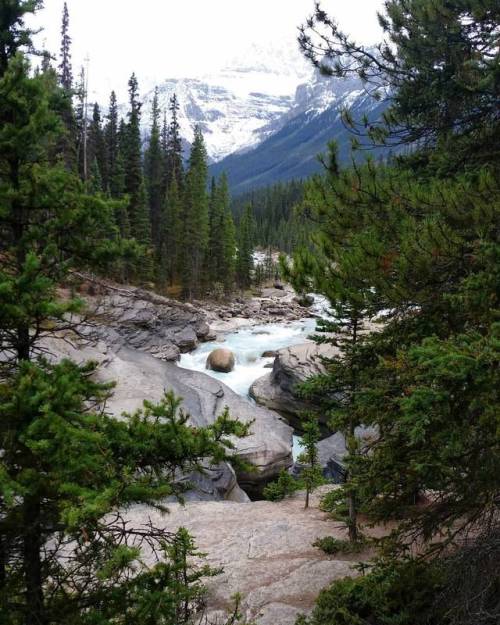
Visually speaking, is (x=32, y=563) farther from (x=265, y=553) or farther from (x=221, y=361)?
(x=221, y=361)

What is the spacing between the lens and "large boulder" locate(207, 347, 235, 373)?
31.2m

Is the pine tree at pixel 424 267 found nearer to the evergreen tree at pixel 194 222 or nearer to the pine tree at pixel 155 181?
the evergreen tree at pixel 194 222

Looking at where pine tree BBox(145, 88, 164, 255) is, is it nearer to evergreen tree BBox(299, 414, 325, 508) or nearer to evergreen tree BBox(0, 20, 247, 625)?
evergreen tree BBox(299, 414, 325, 508)

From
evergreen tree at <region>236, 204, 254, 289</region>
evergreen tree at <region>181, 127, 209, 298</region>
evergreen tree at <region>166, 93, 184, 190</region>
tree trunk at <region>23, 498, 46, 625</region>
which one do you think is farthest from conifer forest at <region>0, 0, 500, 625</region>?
evergreen tree at <region>236, 204, 254, 289</region>

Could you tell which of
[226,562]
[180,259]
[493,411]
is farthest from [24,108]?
[180,259]

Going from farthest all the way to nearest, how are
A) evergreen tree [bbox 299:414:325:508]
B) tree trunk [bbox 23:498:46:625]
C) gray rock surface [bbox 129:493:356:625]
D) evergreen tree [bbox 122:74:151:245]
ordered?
1. evergreen tree [bbox 122:74:151:245]
2. evergreen tree [bbox 299:414:325:508]
3. gray rock surface [bbox 129:493:356:625]
4. tree trunk [bbox 23:498:46:625]

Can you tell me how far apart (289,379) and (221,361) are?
6.96m

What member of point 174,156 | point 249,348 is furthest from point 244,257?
point 249,348

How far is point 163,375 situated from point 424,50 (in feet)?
59.4

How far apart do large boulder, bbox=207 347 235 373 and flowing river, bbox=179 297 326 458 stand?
13.2 inches

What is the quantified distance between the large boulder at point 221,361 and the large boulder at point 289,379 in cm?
392

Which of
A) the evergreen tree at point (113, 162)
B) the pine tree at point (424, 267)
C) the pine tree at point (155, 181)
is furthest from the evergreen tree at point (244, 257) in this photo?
the pine tree at point (424, 267)

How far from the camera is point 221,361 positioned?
31.3 meters

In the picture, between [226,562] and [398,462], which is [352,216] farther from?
[226,562]
